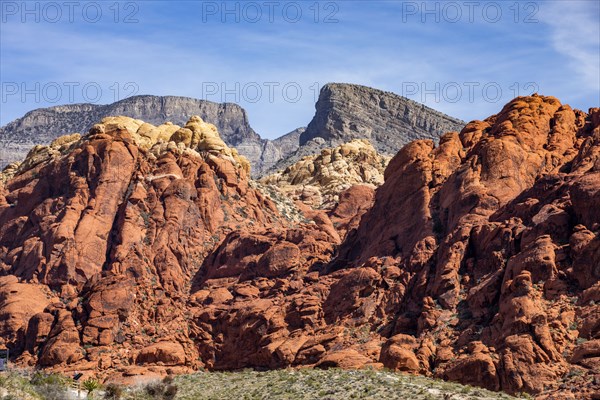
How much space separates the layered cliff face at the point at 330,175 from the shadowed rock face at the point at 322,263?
21705 millimetres

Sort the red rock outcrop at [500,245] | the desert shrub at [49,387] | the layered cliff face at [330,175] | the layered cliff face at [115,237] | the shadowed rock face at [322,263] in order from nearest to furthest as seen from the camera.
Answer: the desert shrub at [49,387] → the red rock outcrop at [500,245] → the shadowed rock face at [322,263] → the layered cliff face at [115,237] → the layered cliff face at [330,175]

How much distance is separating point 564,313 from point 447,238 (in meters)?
15.4

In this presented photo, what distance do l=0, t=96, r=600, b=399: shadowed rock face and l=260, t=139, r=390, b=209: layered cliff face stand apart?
855 inches

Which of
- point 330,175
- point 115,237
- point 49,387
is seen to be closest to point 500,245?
point 49,387

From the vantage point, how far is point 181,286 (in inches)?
3844

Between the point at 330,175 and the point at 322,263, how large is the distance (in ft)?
180

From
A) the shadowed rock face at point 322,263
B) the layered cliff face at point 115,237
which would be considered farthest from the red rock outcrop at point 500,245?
the layered cliff face at point 115,237

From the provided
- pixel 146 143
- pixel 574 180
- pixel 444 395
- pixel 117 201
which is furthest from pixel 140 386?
pixel 146 143

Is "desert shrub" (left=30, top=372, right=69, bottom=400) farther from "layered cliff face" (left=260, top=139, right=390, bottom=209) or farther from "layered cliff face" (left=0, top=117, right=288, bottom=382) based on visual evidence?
"layered cliff face" (left=260, top=139, right=390, bottom=209)

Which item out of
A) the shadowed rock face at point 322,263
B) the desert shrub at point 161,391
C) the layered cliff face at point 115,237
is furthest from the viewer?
the layered cliff face at point 115,237

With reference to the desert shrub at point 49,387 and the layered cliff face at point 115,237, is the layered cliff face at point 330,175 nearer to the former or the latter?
the layered cliff face at point 115,237

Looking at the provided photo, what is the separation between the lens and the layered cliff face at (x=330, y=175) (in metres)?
141

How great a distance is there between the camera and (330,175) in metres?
149

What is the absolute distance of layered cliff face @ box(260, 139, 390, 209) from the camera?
463 feet
